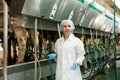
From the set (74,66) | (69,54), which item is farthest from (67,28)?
(74,66)

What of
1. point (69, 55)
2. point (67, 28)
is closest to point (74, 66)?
point (69, 55)

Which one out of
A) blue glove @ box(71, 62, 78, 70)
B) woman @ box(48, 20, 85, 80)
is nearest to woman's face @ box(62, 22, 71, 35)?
woman @ box(48, 20, 85, 80)

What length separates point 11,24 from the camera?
319 centimetres

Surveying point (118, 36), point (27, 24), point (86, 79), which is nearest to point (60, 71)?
Result: point (27, 24)

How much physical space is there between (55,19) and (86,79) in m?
1.85

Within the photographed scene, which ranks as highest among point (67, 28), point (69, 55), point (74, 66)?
point (67, 28)

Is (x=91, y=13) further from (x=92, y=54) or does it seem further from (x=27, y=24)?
(x=27, y=24)

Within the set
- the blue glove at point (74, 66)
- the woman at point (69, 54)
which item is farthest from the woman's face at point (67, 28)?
the blue glove at point (74, 66)

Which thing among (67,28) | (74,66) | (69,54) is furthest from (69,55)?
(67,28)

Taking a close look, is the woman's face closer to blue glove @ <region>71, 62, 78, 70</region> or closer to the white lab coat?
the white lab coat

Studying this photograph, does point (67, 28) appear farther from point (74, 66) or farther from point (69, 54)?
point (74, 66)

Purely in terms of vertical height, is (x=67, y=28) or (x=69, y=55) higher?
(x=67, y=28)

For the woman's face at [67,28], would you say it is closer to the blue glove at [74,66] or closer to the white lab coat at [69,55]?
the white lab coat at [69,55]

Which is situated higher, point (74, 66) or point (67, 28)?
point (67, 28)
